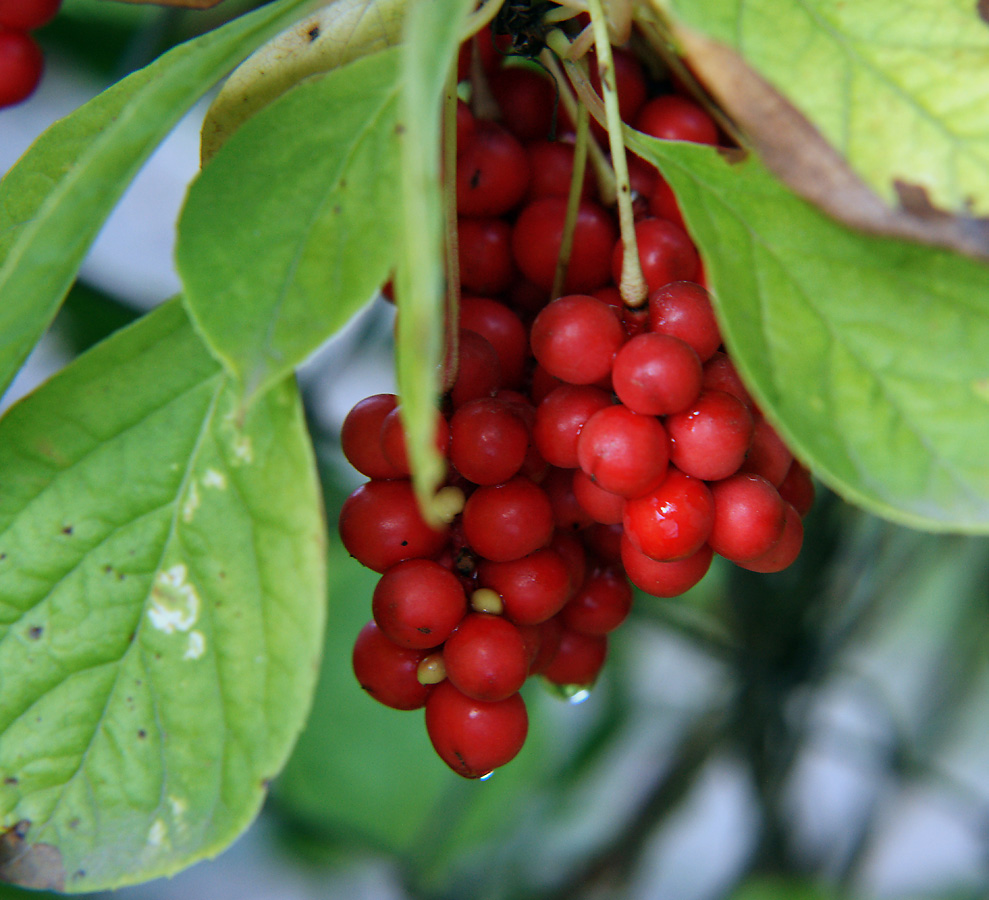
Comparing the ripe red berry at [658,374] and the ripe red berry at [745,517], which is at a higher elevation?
the ripe red berry at [658,374]

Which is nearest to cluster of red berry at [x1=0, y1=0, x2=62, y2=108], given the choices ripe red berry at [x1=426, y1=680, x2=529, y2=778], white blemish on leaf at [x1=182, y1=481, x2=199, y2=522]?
white blemish on leaf at [x1=182, y1=481, x2=199, y2=522]

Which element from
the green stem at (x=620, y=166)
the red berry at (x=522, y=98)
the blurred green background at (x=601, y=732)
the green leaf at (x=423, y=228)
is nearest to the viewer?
the green leaf at (x=423, y=228)

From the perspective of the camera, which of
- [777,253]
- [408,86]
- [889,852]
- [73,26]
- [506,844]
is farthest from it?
[889,852]

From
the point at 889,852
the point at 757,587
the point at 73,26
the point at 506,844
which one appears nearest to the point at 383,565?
the point at 757,587

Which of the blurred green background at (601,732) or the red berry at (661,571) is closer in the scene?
the red berry at (661,571)

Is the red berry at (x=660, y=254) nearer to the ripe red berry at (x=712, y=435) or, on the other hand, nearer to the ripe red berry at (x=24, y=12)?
the ripe red berry at (x=712, y=435)

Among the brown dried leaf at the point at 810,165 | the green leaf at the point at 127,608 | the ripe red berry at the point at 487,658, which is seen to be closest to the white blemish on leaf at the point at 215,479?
the green leaf at the point at 127,608

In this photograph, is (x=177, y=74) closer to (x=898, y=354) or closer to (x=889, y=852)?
(x=898, y=354)
